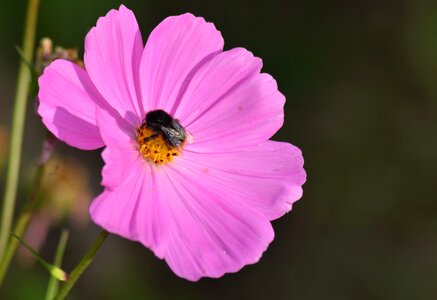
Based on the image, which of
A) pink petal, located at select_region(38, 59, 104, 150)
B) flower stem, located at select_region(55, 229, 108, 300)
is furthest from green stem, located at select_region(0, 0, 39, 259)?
flower stem, located at select_region(55, 229, 108, 300)

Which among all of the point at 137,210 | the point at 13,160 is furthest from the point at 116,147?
the point at 13,160

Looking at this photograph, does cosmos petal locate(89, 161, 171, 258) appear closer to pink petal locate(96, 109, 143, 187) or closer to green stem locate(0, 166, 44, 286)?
pink petal locate(96, 109, 143, 187)

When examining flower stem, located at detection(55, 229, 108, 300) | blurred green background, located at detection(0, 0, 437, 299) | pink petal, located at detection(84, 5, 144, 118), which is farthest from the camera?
blurred green background, located at detection(0, 0, 437, 299)

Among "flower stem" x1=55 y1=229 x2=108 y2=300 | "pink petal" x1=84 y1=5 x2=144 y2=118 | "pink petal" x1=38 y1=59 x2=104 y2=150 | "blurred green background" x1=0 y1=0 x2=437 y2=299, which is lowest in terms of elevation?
"blurred green background" x1=0 y1=0 x2=437 y2=299

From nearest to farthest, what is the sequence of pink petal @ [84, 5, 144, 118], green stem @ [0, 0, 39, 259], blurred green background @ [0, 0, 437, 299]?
1. pink petal @ [84, 5, 144, 118]
2. green stem @ [0, 0, 39, 259]
3. blurred green background @ [0, 0, 437, 299]

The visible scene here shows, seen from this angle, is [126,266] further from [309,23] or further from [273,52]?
[309,23]

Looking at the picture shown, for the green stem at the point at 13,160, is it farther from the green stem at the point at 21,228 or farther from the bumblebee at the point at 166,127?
the bumblebee at the point at 166,127

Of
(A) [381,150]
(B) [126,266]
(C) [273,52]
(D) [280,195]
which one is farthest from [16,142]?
(A) [381,150]
